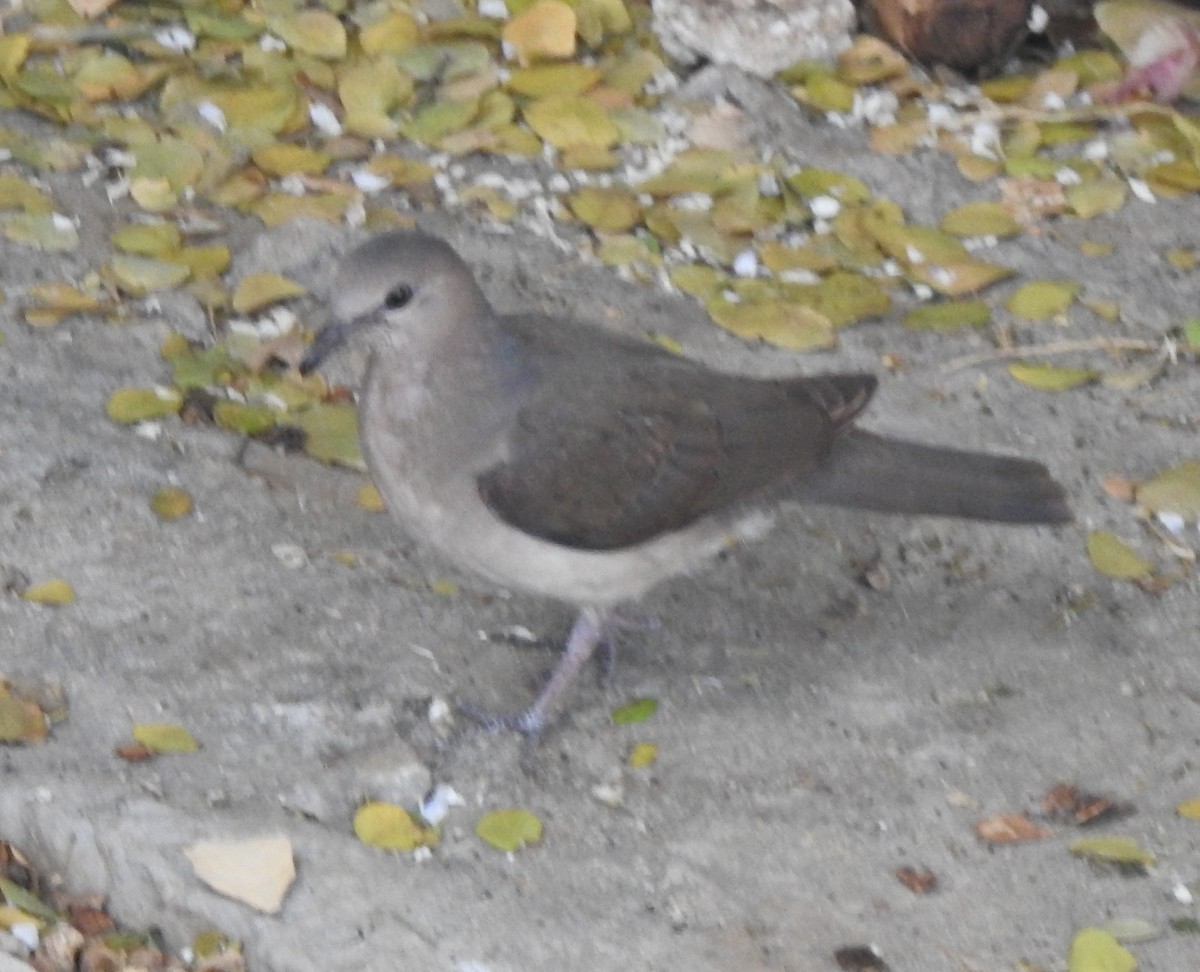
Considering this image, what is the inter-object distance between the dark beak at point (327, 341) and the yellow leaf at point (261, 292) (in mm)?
1225

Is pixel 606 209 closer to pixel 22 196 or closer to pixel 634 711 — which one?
pixel 22 196

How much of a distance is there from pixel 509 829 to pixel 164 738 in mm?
642

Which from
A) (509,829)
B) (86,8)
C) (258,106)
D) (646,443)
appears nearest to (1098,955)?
(509,829)

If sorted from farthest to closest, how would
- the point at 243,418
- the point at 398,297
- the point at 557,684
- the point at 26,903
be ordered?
the point at 243,418 → the point at 557,684 → the point at 398,297 → the point at 26,903

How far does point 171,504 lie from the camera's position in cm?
405

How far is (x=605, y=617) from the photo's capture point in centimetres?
391

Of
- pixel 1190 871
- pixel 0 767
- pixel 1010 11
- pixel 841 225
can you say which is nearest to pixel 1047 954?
pixel 1190 871

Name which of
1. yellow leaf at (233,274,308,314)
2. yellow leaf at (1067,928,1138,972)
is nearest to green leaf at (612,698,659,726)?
yellow leaf at (1067,928,1138,972)

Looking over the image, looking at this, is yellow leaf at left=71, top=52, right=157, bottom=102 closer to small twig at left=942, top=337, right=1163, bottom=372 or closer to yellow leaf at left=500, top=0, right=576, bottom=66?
yellow leaf at left=500, top=0, right=576, bottom=66

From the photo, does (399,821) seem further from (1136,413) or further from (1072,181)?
(1072,181)

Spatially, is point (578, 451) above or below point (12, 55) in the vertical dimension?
above

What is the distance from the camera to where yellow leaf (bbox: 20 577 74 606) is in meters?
3.74

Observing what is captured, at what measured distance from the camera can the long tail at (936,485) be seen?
387cm

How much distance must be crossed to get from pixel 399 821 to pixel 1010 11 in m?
3.46
